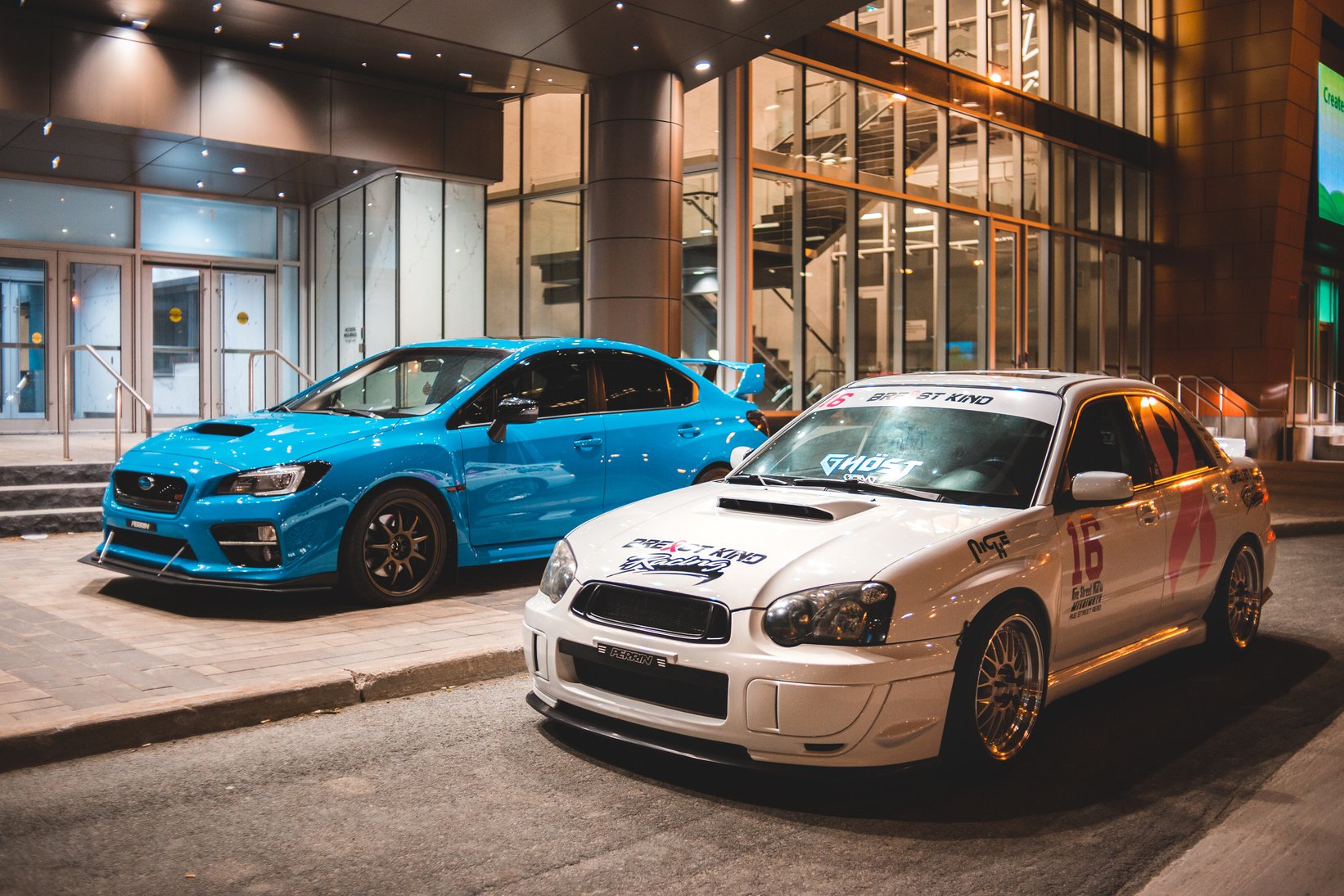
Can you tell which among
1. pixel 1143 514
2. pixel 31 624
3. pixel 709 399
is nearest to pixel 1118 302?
pixel 709 399

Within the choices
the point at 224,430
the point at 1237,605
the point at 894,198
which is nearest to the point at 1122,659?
the point at 1237,605

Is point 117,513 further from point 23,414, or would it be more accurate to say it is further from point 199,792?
point 23,414

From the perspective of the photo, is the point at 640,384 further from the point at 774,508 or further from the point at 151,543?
the point at 774,508

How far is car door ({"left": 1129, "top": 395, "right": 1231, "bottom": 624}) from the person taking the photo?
575cm

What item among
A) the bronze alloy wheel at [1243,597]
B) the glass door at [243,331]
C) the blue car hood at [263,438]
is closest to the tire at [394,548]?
the blue car hood at [263,438]

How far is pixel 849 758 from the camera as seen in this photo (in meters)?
4.04

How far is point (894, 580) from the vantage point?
4.14 meters

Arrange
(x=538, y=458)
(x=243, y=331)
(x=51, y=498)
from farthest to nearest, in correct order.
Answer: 1. (x=243, y=331)
2. (x=51, y=498)
3. (x=538, y=458)

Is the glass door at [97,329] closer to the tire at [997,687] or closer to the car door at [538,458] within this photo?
the car door at [538,458]

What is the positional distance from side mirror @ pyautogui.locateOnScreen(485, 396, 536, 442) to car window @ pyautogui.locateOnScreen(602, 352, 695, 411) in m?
1.00

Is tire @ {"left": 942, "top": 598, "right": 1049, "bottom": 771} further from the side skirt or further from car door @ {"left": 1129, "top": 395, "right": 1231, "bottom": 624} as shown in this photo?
car door @ {"left": 1129, "top": 395, "right": 1231, "bottom": 624}

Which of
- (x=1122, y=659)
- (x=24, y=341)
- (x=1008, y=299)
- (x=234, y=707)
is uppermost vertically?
(x=1008, y=299)

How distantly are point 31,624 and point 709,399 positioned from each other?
17.1 ft

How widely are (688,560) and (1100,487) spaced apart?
1842 millimetres
